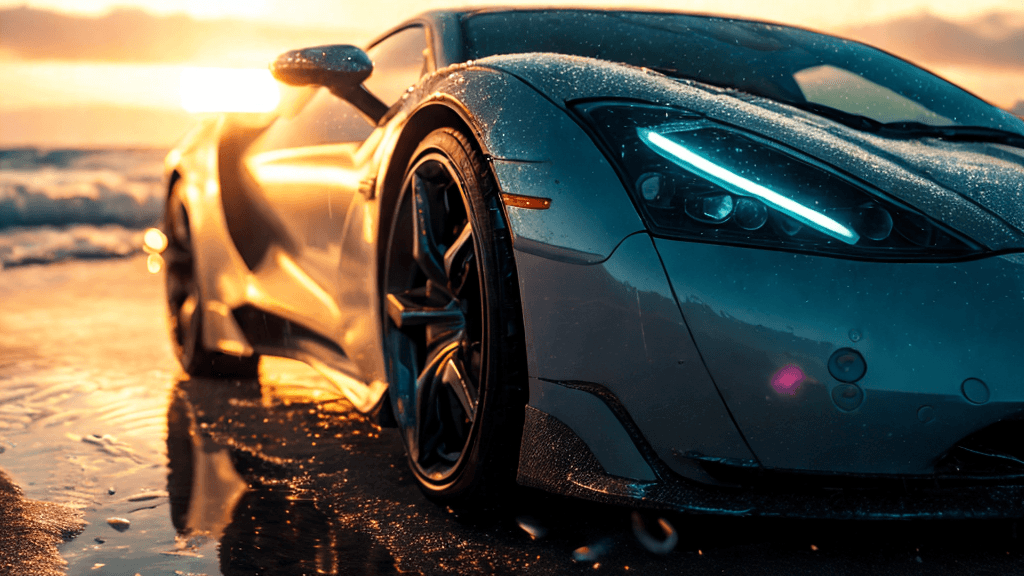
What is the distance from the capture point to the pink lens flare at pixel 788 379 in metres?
1.80

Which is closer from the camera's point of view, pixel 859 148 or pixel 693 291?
pixel 693 291

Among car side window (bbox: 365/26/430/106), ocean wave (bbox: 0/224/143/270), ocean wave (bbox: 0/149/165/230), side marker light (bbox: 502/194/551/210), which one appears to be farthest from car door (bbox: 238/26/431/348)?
ocean wave (bbox: 0/149/165/230)

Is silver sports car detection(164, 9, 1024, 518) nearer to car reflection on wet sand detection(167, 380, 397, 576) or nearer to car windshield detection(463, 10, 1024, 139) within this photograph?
car windshield detection(463, 10, 1024, 139)

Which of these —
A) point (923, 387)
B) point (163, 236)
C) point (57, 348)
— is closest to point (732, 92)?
point (923, 387)

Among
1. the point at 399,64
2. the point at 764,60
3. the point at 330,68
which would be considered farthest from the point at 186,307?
the point at 764,60

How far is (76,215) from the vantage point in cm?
1314

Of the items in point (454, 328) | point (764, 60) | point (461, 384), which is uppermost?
point (764, 60)

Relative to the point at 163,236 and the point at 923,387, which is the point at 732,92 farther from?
the point at 163,236

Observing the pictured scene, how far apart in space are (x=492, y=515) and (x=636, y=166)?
831 millimetres

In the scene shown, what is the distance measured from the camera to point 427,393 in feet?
8.29

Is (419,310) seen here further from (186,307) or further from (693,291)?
(186,307)

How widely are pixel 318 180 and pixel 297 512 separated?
3.53 feet

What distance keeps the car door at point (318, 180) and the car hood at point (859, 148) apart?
26.5 inches

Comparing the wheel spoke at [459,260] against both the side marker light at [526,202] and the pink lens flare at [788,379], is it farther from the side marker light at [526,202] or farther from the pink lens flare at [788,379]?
the pink lens flare at [788,379]
